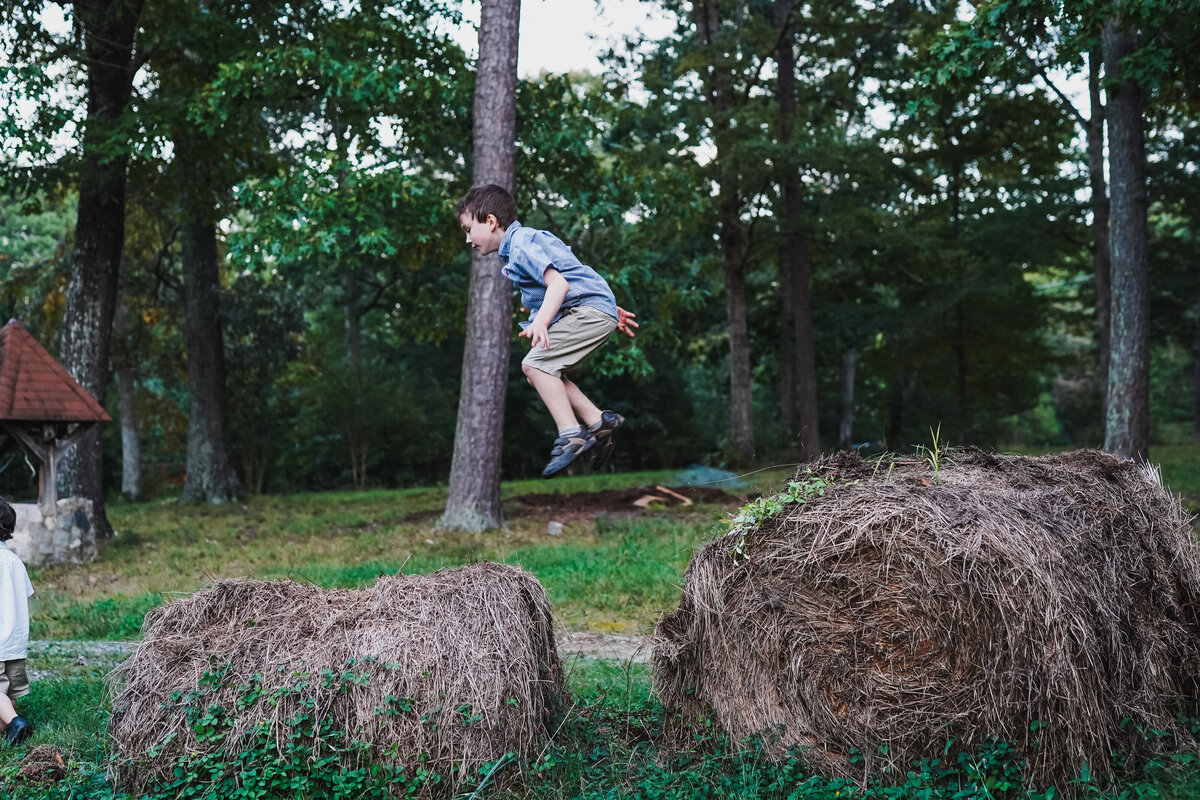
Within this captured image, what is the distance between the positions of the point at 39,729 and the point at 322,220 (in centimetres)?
819

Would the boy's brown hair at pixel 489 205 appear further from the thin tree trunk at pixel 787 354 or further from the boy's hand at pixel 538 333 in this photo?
the thin tree trunk at pixel 787 354

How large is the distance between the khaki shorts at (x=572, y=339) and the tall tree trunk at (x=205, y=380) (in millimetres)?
16733

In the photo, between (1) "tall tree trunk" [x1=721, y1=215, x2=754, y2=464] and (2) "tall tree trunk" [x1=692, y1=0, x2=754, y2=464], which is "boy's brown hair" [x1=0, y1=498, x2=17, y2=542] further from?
(1) "tall tree trunk" [x1=721, y1=215, x2=754, y2=464]

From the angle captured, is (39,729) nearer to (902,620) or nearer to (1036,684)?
(902,620)

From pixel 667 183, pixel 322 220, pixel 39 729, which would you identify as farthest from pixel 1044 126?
pixel 39 729

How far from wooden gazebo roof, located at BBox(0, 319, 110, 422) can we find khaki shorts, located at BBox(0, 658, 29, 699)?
7.42 metres

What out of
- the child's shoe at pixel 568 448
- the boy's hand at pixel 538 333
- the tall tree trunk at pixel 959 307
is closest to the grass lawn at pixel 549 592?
the child's shoe at pixel 568 448

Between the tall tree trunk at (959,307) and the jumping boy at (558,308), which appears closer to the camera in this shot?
the jumping boy at (558,308)

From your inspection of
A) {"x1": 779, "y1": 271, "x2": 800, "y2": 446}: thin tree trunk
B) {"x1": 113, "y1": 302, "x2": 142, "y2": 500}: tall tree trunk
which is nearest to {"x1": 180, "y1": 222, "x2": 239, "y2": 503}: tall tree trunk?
{"x1": 113, "y1": 302, "x2": 142, "y2": 500}: tall tree trunk

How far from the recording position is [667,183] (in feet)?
51.8

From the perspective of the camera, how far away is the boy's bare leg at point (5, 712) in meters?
5.50

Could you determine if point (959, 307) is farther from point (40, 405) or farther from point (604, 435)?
point (604, 435)

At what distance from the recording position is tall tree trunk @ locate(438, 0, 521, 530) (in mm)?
12781

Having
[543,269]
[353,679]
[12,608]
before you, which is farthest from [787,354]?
[353,679]
